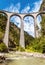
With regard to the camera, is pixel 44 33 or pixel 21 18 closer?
pixel 44 33

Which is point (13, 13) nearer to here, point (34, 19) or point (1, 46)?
point (34, 19)

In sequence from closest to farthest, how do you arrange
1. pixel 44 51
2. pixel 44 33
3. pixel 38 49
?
pixel 44 51
pixel 38 49
pixel 44 33

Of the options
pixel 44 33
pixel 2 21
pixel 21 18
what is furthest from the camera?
pixel 2 21

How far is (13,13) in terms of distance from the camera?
5606cm

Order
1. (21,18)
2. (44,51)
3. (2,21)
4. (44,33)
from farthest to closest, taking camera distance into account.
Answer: (2,21) < (21,18) < (44,33) < (44,51)

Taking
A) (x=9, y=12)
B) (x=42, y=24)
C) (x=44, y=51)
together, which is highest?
(x=9, y=12)

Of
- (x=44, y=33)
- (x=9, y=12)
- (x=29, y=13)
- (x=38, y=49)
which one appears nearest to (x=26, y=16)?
(x=29, y=13)

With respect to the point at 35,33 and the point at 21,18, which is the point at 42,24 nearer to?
the point at 35,33

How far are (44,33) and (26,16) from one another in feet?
28.9

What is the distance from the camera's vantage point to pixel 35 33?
53.8 m

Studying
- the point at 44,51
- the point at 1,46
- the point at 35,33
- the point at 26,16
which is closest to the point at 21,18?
the point at 26,16

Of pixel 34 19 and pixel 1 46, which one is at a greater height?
pixel 34 19

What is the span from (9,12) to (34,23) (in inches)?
314

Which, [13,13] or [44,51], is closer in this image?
[44,51]
